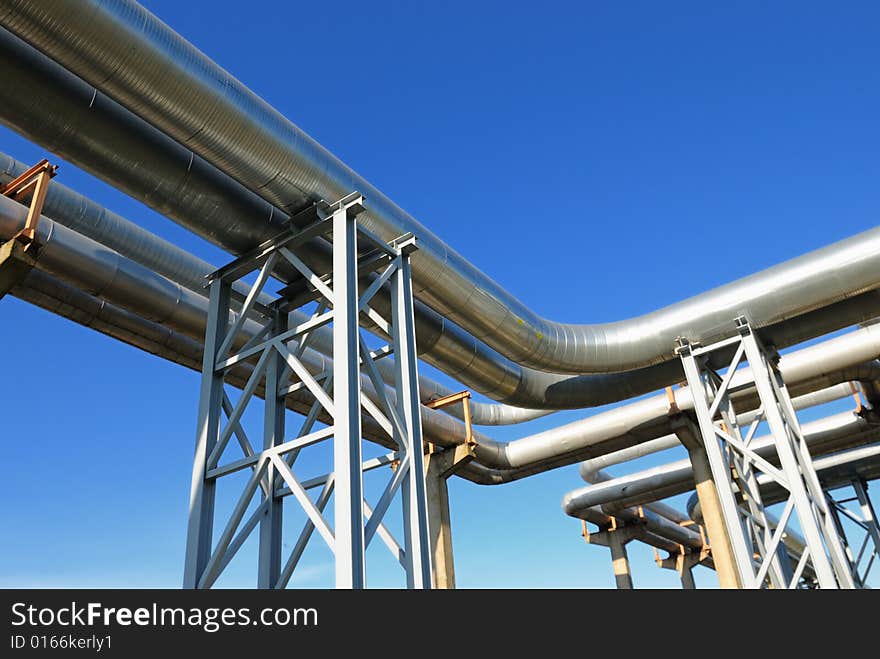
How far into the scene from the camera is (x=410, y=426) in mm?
9062

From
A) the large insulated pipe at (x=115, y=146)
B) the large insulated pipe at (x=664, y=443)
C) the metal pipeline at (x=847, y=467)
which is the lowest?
the large insulated pipe at (x=115, y=146)

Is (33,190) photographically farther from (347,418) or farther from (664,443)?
(664,443)

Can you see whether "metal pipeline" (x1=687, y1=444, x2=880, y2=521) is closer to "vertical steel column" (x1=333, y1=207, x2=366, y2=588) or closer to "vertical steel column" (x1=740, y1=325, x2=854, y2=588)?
"vertical steel column" (x1=740, y1=325, x2=854, y2=588)

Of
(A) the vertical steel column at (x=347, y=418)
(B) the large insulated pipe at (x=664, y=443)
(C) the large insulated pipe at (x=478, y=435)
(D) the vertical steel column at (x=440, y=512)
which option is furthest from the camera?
(B) the large insulated pipe at (x=664, y=443)

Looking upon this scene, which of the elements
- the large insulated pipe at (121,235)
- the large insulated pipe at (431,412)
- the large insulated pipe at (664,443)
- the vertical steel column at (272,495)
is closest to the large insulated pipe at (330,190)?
the vertical steel column at (272,495)

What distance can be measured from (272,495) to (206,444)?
3.46 ft

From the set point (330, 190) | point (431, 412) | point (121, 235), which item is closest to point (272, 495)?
point (330, 190)

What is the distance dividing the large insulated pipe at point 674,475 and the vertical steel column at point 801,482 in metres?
7.33

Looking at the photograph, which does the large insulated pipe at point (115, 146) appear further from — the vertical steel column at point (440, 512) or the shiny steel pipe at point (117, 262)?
the vertical steel column at point (440, 512)

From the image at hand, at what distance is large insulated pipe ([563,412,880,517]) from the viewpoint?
2089 cm

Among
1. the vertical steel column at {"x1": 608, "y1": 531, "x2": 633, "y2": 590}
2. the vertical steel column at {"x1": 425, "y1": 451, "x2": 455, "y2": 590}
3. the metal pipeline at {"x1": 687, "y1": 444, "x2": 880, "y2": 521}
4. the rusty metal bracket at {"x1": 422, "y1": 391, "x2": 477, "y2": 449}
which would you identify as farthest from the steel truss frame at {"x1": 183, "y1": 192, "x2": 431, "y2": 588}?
the vertical steel column at {"x1": 608, "y1": 531, "x2": 633, "y2": 590}

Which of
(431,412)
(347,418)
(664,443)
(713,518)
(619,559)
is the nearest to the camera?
(347,418)

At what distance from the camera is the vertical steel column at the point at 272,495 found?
9.00 meters
